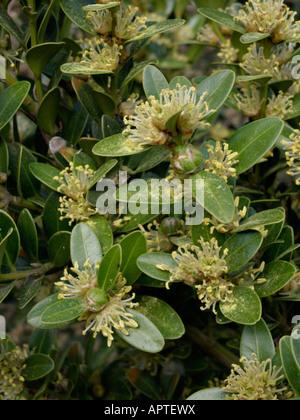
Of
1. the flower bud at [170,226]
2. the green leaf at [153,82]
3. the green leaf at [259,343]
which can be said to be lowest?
the green leaf at [259,343]

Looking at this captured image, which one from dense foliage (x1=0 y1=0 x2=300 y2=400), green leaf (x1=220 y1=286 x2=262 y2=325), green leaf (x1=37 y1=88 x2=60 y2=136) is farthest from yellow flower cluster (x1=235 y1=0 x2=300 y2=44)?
green leaf (x1=220 y1=286 x2=262 y2=325)

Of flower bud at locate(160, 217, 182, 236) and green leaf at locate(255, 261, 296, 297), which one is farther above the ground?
flower bud at locate(160, 217, 182, 236)

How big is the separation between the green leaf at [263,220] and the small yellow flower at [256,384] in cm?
33

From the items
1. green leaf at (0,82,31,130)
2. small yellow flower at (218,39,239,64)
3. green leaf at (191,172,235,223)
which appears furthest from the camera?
small yellow flower at (218,39,239,64)

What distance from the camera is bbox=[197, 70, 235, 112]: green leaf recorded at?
1.42 m

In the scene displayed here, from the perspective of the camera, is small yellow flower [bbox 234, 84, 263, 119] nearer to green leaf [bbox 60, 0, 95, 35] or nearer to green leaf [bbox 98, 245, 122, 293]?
green leaf [bbox 60, 0, 95, 35]

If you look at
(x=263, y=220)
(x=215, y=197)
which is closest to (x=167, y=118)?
(x=215, y=197)

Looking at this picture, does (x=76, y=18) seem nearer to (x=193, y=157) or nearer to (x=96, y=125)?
(x=96, y=125)

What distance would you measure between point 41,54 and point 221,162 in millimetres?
A: 654

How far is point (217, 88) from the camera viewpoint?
1445 millimetres

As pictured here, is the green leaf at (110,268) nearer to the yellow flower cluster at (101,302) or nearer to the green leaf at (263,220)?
the yellow flower cluster at (101,302)

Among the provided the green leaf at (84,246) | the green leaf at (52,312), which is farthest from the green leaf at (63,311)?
the green leaf at (84,246)

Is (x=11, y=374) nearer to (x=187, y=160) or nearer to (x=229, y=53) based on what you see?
(x=187, y=160)

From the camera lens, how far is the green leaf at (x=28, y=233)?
5.10 ft
